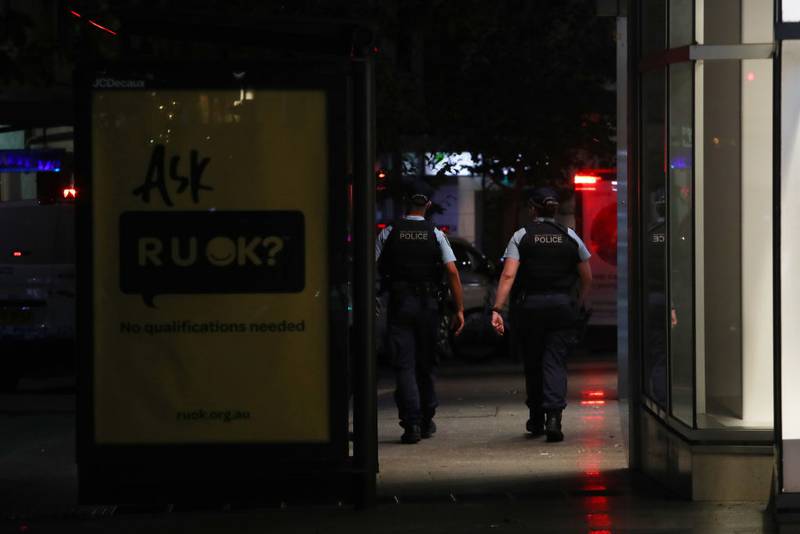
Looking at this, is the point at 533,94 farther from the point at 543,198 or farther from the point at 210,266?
the point at 210,266

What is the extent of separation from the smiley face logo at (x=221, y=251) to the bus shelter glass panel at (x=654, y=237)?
2414mm

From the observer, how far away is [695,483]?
330 inches

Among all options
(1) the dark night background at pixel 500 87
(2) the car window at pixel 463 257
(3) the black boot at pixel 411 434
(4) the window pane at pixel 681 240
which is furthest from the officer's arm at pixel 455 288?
(1) the dark night background at pixel 500 87

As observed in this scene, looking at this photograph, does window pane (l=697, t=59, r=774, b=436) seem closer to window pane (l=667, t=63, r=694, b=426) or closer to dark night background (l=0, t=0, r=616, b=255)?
window pane (l=667, t=63, r=694, b=426)

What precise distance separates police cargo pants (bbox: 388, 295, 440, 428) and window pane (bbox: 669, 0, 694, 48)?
334 centimetres

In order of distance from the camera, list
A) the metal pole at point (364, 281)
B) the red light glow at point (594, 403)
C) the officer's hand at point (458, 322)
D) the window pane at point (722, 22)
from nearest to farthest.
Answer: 1. the metal pole at point (364, 281)
2. the window pane at point (722, 22)
3. the officer's hand at point (458, 322)
4. the red light glow at point (594, 403)

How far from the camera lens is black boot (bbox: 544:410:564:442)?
37.2 feet

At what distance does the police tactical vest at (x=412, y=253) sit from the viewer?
11.6m

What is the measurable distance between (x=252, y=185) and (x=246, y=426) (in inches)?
45.3

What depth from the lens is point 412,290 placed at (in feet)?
38.0

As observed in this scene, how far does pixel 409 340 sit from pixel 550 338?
967 mm

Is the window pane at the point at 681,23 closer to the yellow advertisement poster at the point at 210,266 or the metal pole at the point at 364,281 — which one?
the metal pole at the point at 364,281

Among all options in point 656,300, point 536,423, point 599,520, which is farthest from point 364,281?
point 536,423

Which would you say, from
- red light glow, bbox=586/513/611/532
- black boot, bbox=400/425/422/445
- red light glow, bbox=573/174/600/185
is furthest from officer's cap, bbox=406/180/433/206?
red light glow, bbox=573/174/600/185
